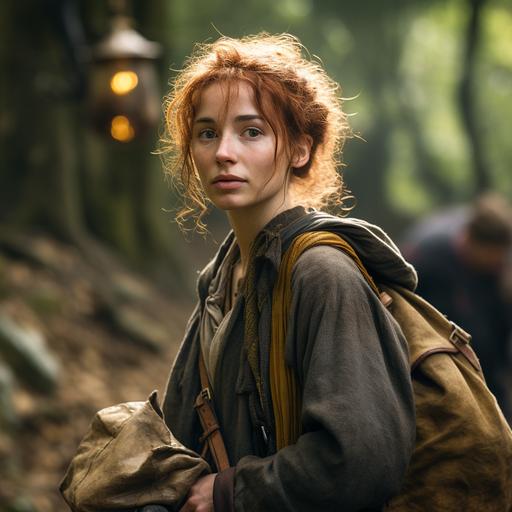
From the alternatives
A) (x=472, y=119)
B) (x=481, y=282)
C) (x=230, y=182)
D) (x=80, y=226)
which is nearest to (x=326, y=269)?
(x=230, y=182)

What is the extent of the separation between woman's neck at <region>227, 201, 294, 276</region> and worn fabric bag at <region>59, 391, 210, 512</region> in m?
0.53

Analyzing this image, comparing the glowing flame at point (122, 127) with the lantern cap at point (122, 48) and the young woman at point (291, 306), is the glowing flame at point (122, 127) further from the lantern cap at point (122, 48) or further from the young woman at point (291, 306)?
the young woman at point (291, 306)

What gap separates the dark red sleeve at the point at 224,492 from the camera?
2.62 meters

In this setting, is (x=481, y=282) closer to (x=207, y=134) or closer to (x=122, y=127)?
(x=122, y=127)

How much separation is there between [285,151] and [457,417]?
2.74 feet

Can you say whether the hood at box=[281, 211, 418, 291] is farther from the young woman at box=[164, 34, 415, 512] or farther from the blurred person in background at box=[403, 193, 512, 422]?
the blurred person in background at box=[403, 193, 512, 422]

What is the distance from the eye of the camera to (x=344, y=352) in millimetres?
2496

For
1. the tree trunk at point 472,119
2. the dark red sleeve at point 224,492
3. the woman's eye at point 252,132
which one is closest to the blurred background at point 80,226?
the tree trunk at point 472,119

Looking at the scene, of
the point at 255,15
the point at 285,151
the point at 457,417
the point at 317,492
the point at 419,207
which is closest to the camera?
the point at 317,492

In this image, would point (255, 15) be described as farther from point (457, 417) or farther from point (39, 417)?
point (457, 417)

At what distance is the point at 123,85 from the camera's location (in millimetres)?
7375

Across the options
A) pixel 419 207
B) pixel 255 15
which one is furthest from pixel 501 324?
pixel 419 207

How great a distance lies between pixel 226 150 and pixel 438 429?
0.89m

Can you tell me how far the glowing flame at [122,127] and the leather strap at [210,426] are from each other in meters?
4.56
